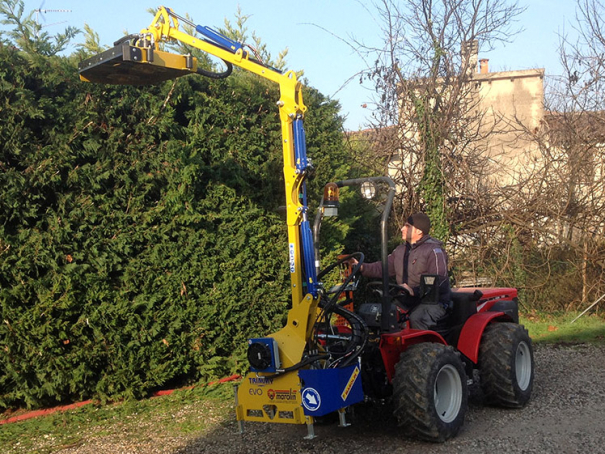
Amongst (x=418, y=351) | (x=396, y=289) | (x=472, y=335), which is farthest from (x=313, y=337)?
(x=472, y=335)

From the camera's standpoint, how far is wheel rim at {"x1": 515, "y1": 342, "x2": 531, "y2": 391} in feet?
20.3

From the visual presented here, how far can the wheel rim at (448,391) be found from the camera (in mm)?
5191

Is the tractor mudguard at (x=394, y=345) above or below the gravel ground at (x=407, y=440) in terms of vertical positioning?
above

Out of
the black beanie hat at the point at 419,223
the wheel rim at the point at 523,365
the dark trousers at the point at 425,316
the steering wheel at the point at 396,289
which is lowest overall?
the wheel rim at the point at 523,365

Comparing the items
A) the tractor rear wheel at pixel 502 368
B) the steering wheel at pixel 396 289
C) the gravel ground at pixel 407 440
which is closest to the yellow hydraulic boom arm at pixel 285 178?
the gravel ground at pixel 407 440

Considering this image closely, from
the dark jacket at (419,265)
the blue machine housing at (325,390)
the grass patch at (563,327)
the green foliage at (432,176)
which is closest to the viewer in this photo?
the blue machine housing at (325,390)

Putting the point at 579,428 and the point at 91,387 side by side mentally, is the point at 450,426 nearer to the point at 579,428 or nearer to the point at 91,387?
the point at 579,428

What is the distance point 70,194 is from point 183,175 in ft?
3.62

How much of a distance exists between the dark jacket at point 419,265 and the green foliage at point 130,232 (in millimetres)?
1813

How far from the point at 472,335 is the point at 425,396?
124 centimetres

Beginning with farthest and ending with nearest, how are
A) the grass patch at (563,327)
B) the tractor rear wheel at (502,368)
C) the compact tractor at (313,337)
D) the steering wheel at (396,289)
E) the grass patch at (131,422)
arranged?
the grass patch at (563,327), the tractor rear wheel at (502,368), the steering wheel at (396,289), the grass patch at (131,422), the compact tractor at (313,337)

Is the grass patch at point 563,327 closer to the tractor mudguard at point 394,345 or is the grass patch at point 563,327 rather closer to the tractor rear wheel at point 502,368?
the tractor rear wheel at point 502,368

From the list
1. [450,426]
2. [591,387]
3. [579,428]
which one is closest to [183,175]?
[450,426]

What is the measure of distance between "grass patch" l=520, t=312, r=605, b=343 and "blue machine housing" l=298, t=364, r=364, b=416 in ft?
18.3
